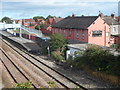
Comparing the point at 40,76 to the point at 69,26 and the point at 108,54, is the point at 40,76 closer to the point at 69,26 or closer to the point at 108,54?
the point at 108,54

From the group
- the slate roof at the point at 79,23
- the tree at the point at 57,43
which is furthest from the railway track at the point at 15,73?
the slate roof at the point at 79,23

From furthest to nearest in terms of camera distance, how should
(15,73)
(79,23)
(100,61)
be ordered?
(79,23), (100,61), (15,73)

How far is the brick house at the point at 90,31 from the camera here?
32.8 m

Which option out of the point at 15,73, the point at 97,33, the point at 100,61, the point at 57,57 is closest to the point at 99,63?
the point at 100,61

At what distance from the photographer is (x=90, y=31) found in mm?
32750

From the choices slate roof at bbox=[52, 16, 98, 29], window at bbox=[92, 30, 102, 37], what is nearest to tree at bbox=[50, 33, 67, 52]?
slate roof at bbox=[52, 16, 98, 29]

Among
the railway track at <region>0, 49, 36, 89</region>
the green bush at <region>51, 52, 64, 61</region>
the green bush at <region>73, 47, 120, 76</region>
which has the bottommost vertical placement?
the railway track at <region>0, 49, 36, 89</region>

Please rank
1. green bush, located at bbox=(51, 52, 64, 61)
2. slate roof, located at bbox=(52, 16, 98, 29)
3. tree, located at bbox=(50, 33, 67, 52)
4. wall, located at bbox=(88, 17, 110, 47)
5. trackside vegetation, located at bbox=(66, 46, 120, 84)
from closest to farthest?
trackside vegetation, located at bbox=(66, 46, 120, 84)
green bush, located at bbox=(51, 52, 64, 61)
tree, located at bbox=(50, 33, 67, 52)
wall, located at bbox=(88, 17, 110, 47)
slate roof, located at bbox=(52, 16, 98, 29)

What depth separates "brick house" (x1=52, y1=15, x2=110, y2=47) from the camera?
32.8 metres

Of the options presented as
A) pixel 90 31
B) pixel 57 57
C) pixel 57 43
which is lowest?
pixel 57 57

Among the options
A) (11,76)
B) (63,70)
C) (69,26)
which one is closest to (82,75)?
(63,70)

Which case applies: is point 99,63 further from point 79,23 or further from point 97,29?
point 79,23

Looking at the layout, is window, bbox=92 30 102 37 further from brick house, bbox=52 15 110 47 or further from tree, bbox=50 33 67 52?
tree, bbox=50 33 67 52

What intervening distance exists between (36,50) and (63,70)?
11.0 meters
